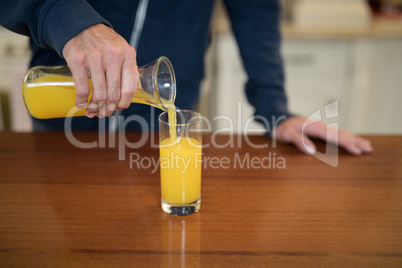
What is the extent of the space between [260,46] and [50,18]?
2.52 feet

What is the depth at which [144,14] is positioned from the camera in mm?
1214

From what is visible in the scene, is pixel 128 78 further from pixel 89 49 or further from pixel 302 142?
pixel 302 142

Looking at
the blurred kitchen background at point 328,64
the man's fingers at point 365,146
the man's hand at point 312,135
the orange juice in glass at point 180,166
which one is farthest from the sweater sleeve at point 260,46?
the blurred kitchen background at point 328,64

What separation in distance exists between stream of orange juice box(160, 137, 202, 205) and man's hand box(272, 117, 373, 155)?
0.41 m

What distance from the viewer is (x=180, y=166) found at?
80cm

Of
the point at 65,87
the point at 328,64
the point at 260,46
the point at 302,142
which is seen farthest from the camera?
the point at 328,64

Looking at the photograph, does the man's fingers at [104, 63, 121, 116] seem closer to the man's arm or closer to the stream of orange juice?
the man's arm

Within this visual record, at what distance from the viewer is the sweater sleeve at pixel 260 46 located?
1.33 m

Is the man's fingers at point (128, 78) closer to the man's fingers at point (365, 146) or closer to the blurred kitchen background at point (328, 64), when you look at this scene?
the man's fingers at point (365, 146)

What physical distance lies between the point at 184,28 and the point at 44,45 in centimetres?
54

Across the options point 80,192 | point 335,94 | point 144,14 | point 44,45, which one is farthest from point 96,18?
point 335,94

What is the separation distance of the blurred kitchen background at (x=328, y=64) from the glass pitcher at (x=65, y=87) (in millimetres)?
1455

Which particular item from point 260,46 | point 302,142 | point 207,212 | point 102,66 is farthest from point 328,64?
point 102,66

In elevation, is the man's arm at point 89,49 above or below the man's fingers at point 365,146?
above
